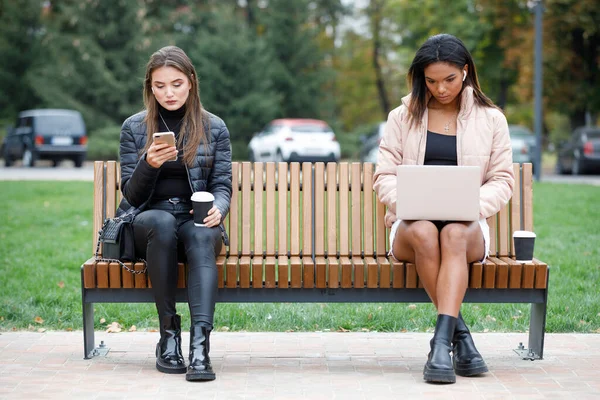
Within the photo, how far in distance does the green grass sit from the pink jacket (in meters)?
1.26

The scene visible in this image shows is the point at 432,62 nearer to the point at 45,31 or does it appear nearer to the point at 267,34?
the point at 267,34

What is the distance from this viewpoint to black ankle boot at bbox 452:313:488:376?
4527 millimetres

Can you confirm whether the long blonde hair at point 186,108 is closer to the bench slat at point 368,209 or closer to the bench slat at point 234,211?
the bench slat at point 234,211

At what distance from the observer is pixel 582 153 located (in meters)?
23.5

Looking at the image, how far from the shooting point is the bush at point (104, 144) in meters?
33.3

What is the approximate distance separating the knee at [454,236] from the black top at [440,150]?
1.53 ft

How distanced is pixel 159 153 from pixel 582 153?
20503 mm

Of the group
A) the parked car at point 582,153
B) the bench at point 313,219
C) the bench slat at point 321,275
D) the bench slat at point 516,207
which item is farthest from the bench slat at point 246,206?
the parked car at point 582,153

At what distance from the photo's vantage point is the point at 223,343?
5.35 metres

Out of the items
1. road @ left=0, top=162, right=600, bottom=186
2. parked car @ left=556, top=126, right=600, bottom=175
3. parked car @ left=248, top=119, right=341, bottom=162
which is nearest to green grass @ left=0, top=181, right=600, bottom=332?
road @ left=0, top=162, right=600, bottom=186

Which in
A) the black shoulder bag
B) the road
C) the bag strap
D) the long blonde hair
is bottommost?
the road

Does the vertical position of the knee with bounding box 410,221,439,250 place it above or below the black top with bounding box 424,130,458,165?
below

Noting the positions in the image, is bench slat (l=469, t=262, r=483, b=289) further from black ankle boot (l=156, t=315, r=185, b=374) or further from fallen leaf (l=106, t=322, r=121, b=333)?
fallen leaf (l=106, t=322, r=121, b=333)

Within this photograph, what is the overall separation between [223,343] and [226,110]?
3034 cm
